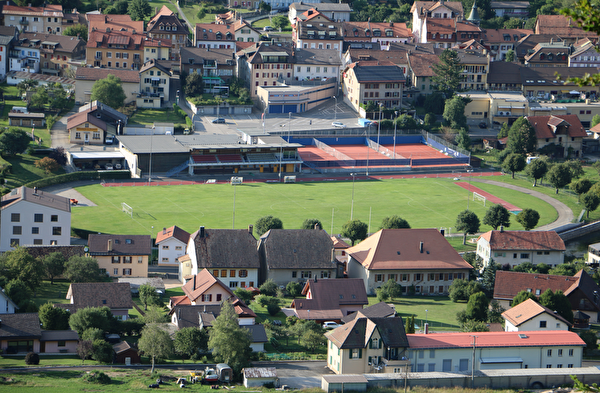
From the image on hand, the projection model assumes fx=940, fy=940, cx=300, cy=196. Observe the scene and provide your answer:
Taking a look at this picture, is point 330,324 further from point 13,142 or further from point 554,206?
point 13,142

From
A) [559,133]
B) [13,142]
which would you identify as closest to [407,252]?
[13,142]

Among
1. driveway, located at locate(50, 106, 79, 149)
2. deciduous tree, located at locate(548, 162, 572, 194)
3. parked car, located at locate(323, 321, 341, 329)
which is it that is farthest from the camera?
driveway, located at locate(50, 106, 79, 149)

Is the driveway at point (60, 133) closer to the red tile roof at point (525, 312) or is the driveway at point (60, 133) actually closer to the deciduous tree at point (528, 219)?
the deciduous tree at point (528, 219)

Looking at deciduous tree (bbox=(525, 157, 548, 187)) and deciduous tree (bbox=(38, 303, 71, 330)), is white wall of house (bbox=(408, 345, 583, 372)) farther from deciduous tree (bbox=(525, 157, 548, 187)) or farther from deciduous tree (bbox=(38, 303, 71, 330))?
deciduous tree (bbox=(525, 157, 548, 187))

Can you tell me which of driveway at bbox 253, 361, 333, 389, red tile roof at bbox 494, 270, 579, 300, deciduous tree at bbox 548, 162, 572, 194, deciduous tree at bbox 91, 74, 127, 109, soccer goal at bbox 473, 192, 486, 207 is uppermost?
deciduous tree at bbox 91, 74, 127, 109

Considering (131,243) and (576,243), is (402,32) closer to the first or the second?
(576,243)

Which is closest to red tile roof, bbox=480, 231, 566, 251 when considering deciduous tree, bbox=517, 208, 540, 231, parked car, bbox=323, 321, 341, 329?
deciduous tree, bbox=517, 208, 540, 231

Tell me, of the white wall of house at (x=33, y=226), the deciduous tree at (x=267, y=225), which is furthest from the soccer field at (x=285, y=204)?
the white wall of house at (x=33, y=226)
